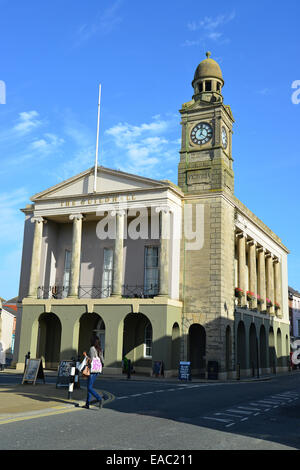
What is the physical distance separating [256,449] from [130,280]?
2549cm

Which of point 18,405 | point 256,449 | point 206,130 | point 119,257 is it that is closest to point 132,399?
point 18,405

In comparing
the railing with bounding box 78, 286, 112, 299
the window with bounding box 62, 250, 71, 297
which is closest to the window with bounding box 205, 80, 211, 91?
the window with bounding box 62, 250, 71, 297

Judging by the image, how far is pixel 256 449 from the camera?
7797 mm

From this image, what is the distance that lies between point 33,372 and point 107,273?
15861mm

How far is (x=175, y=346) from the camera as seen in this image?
30562 millimetres

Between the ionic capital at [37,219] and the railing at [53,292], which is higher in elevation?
the ionic capital at [37,219]

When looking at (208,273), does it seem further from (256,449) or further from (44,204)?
(256,449)

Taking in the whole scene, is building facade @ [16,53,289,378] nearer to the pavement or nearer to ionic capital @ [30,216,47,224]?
ionic capital @ [30,216,47,224]

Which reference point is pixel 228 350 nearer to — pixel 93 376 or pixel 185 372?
pixel 185 372

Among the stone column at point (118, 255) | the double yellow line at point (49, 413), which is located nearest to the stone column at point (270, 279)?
the stone column at point (118, 255)

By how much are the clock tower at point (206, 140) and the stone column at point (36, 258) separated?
1064cm

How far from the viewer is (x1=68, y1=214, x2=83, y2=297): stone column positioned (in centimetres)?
3200

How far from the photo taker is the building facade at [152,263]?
98.9 feet

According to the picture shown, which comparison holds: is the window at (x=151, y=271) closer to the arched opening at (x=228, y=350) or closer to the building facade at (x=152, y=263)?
the building facade at (x=152, y=263)
